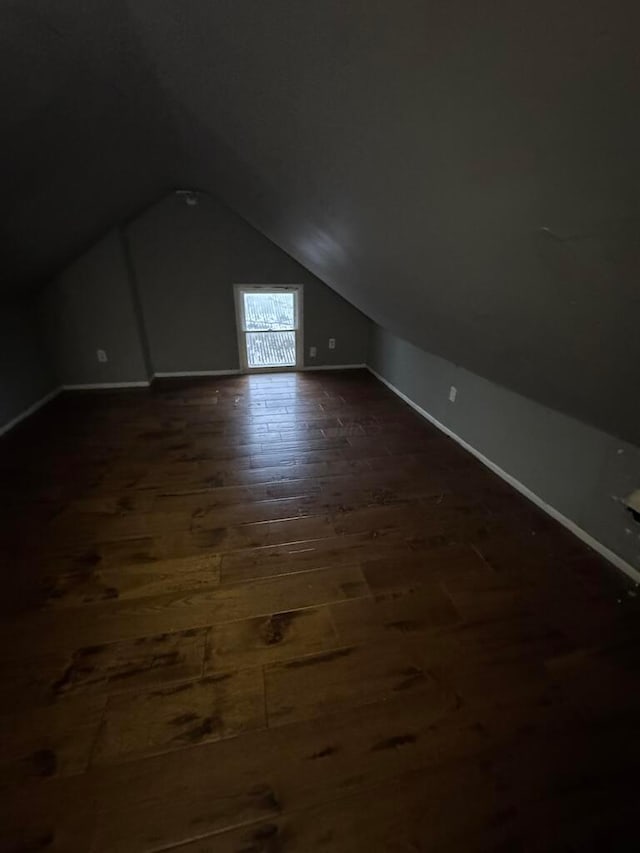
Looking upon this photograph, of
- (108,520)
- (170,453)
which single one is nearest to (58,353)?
(170,453)

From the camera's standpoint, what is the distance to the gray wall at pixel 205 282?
378 centimetres

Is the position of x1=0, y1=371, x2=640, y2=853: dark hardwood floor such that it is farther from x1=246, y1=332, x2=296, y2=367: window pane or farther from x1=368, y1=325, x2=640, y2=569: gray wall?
x1=246, y1=332, x2=296, y2=367: window pane

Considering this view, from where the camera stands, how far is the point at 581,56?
41cm

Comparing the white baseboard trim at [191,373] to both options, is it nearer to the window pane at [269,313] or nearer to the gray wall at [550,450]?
the window pane at [269,313]

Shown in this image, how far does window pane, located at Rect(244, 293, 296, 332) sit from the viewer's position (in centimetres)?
482

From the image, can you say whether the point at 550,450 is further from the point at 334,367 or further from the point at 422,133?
the point at 334,367

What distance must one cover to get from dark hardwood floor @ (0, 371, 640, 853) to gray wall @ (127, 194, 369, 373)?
2260 mm

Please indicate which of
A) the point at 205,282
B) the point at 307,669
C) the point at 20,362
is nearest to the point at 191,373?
the point at 205,282

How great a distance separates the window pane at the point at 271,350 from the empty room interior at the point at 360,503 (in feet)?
7.43

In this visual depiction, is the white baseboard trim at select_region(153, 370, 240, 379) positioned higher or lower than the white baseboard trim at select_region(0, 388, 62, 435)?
higher

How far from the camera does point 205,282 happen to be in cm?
404

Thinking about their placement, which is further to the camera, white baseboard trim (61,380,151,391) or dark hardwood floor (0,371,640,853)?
white baseboard trim (61,380,151,391)

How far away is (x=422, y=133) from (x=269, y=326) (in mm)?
4422

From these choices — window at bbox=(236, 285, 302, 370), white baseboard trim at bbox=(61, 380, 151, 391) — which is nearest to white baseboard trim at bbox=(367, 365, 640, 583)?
window at bbox=(236, 285, 302, 370)
